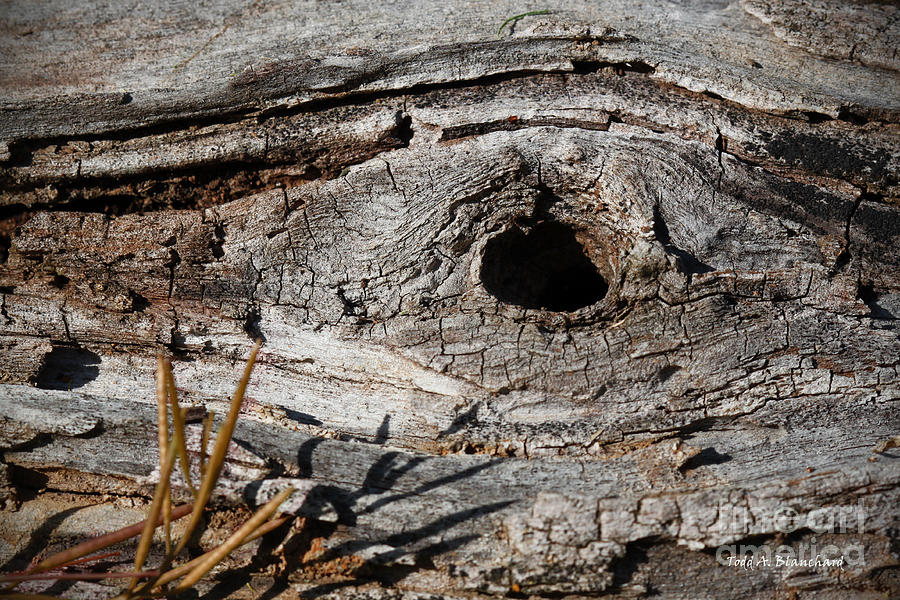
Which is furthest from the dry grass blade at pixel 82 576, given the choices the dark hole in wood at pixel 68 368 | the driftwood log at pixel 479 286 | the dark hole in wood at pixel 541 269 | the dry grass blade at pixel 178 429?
the dark hole in wood at pixel 541 269

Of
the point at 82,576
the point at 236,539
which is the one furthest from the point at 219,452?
the point at 82,576

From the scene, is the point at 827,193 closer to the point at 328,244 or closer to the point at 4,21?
the point at 328,244

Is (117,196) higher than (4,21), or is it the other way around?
(4,21)

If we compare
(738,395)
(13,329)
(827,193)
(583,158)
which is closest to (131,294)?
(13,329)

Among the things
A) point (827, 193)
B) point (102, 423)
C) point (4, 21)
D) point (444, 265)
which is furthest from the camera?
point (4, 21)

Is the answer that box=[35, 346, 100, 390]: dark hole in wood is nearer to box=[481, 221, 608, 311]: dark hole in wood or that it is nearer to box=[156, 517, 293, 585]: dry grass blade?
box=[156, 517, 293, 585]: dry grass blade

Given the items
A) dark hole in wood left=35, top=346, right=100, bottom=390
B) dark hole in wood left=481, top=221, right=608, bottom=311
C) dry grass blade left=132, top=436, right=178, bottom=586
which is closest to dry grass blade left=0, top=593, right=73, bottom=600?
dry grass blade left=132, top=436, right=178, bottom=586
